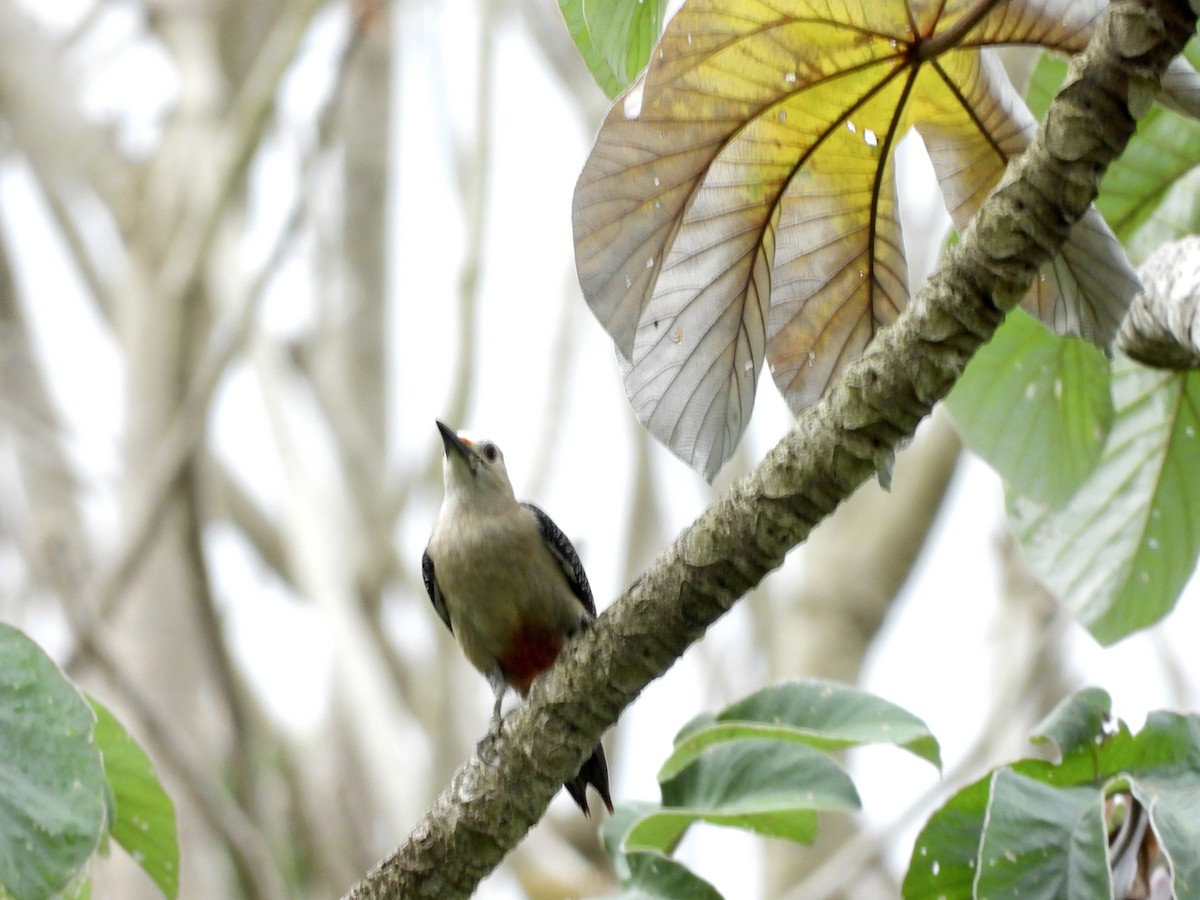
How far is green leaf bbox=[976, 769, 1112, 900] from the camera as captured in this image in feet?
6.48

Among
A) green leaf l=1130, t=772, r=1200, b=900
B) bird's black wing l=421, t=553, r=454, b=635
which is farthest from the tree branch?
bird's black wing l=421, t=553, r=454, b=635

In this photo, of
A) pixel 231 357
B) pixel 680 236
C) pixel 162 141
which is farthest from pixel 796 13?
pixel 162 141

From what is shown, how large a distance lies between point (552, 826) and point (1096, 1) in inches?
207

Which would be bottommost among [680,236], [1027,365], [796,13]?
[680,236]

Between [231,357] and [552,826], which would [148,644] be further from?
[552,826]

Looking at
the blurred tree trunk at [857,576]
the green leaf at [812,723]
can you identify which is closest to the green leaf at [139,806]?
the green leaf at [812,723]

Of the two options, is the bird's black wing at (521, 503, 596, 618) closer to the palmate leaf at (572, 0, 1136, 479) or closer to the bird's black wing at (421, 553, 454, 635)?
the bird's black wing at (421, 553, 454, 635)

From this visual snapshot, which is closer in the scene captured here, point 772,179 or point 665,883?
point 772,179

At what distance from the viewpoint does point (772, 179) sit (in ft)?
6.70

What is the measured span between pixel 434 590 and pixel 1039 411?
170cm

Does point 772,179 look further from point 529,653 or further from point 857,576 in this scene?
point 857,576

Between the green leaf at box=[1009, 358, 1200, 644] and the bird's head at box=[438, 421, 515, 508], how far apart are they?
Result: 4.66ft

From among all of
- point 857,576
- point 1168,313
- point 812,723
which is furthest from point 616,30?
point 857,576

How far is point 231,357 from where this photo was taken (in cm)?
530
